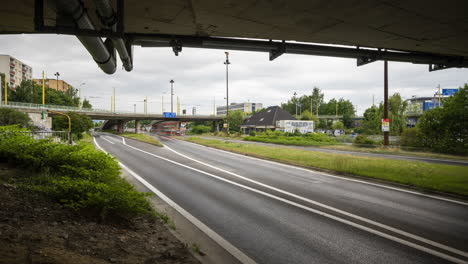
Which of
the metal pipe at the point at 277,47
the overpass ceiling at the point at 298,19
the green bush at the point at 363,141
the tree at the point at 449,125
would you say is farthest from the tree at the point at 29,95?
the tree at the point at 449,125

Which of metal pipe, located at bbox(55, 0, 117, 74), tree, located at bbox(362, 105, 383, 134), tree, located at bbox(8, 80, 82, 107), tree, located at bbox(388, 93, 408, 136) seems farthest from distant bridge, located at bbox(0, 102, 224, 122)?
tree, located at bbox(388, 93, 408, 136)

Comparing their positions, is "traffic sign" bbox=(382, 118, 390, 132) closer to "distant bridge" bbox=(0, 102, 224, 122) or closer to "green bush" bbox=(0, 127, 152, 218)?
"green bush" bbox=(0, 127, 152, 218)

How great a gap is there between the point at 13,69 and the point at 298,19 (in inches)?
4462

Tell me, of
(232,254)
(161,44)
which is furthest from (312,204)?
(161,44)

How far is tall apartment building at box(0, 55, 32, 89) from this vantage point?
7731 centimetres

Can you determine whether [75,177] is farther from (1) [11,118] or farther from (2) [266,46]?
(1) [11,118]

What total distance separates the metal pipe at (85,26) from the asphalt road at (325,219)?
16.0 ft

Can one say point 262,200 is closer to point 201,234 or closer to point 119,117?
point 201,234

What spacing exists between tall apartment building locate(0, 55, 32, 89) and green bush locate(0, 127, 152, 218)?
91332 mm

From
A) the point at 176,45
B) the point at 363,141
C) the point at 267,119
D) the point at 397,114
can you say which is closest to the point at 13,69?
the point at 267,119

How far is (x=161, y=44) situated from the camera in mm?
7969

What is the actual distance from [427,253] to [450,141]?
23561mm

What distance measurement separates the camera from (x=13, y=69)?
82.1 metres

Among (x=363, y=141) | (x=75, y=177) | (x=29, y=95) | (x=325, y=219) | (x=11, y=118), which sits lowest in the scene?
(x=325, y=219)
